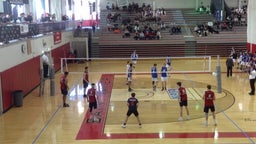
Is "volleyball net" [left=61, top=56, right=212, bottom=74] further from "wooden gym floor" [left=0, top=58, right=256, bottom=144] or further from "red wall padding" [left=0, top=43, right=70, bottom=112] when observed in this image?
"wooden gym floor" [left=0, top=58, right=256, bottom=144]

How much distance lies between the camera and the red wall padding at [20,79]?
56.6ft

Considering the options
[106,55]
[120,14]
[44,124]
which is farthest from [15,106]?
[120,14]

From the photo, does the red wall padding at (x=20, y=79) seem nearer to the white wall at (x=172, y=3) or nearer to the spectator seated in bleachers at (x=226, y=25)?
the spectator seated in bleachers at (x=226, y=25)

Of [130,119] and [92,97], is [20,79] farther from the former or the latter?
[130,119]

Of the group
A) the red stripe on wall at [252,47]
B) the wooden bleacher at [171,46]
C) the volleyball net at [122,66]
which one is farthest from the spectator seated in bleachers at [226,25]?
the red stripe on wall at [252,47]

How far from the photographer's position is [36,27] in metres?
23.6

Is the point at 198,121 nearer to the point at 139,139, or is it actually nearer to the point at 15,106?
the point at 139,139

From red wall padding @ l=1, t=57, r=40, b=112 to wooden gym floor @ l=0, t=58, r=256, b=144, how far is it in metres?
0.59

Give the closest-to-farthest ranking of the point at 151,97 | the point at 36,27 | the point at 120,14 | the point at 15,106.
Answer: the point at 15,106, the point at 151,97, the point at 36,27, the point at 120,14

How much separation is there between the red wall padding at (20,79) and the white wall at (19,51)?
0.91 feet

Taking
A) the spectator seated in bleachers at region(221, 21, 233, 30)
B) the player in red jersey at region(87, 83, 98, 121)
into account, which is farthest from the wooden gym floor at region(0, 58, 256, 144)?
the spectator seated in bleachers at region(221, 21, 233, 30)

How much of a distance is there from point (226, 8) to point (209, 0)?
376cm

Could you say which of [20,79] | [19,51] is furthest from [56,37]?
[20,79]

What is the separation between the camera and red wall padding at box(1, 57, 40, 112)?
17.2 m
